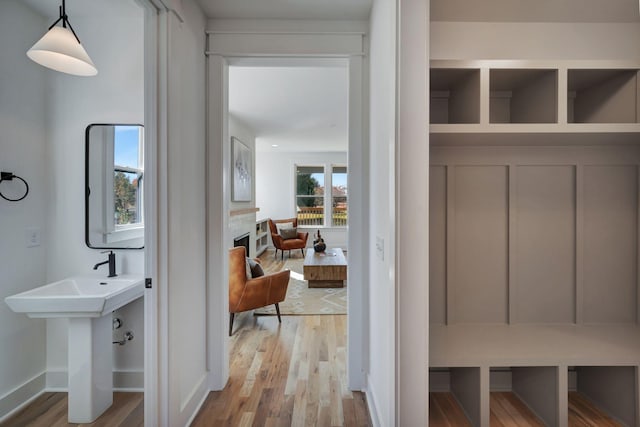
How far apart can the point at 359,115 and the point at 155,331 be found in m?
1.71

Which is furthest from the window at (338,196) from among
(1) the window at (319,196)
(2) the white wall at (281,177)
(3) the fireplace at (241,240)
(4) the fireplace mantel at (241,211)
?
(3) the fireplace at (241,240)

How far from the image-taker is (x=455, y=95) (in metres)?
1.72

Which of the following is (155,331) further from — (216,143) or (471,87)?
(471,87)

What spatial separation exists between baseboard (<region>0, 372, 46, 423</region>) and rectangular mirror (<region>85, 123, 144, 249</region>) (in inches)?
37.1

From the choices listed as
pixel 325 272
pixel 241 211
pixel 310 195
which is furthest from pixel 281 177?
pixel 325 272

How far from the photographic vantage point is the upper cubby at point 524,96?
4.80 feet

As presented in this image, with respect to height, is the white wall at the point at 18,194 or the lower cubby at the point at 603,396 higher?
the white wall at the point at 18,194

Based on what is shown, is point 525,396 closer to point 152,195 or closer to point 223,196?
point 223,196

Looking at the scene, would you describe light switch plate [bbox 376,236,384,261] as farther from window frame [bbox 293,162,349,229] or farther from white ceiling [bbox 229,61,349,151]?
window frame [bbox 293,162,349,229]

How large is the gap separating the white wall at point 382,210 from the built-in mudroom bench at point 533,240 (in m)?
0.29

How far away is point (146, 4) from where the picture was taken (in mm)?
1473

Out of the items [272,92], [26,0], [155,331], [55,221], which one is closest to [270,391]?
[155,331]

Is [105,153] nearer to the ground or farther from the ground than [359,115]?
nearer to the ground

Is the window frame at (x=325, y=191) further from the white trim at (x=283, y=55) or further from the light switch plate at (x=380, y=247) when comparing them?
the light switch plate at (x=380, y=247)
